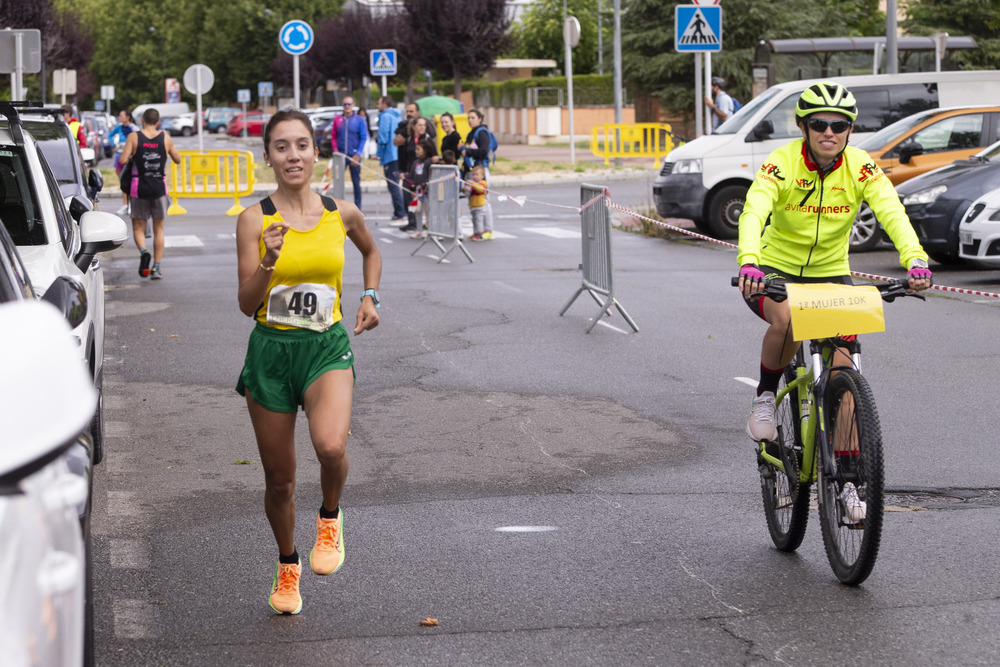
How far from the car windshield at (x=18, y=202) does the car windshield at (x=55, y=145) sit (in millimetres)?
5466

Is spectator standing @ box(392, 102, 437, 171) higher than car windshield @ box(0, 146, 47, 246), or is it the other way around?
spectator standing @ box(392, 102, 437, 171)

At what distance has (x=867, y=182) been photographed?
17.9 feet

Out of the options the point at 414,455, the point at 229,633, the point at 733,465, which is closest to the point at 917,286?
the point at 733,465

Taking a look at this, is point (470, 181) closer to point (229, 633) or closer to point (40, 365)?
point (229, 633)

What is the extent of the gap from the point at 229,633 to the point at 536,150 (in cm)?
4510

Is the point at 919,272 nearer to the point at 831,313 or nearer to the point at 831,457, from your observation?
the point at 831,313

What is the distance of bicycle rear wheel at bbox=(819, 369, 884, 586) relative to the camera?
15.7 ft

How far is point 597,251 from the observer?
40.3 ft

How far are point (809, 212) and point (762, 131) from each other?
14094 mm

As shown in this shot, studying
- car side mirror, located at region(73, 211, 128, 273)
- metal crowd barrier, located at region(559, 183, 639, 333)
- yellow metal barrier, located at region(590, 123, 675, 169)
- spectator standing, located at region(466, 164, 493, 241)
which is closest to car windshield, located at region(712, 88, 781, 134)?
spectator standing, located at region(466, 164, 493, 241)

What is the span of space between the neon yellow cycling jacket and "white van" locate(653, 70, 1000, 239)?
13341 mm

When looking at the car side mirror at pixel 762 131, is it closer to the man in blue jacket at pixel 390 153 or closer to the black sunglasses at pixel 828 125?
the man in blue jacket at pixel 390 153

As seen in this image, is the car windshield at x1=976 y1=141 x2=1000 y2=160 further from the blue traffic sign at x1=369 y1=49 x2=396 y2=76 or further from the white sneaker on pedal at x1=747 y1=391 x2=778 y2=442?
the blue traffic sign at x1=369 y1=49 x2=396 y2=76

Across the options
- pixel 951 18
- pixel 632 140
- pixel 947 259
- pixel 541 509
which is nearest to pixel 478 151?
pixel 947 259
